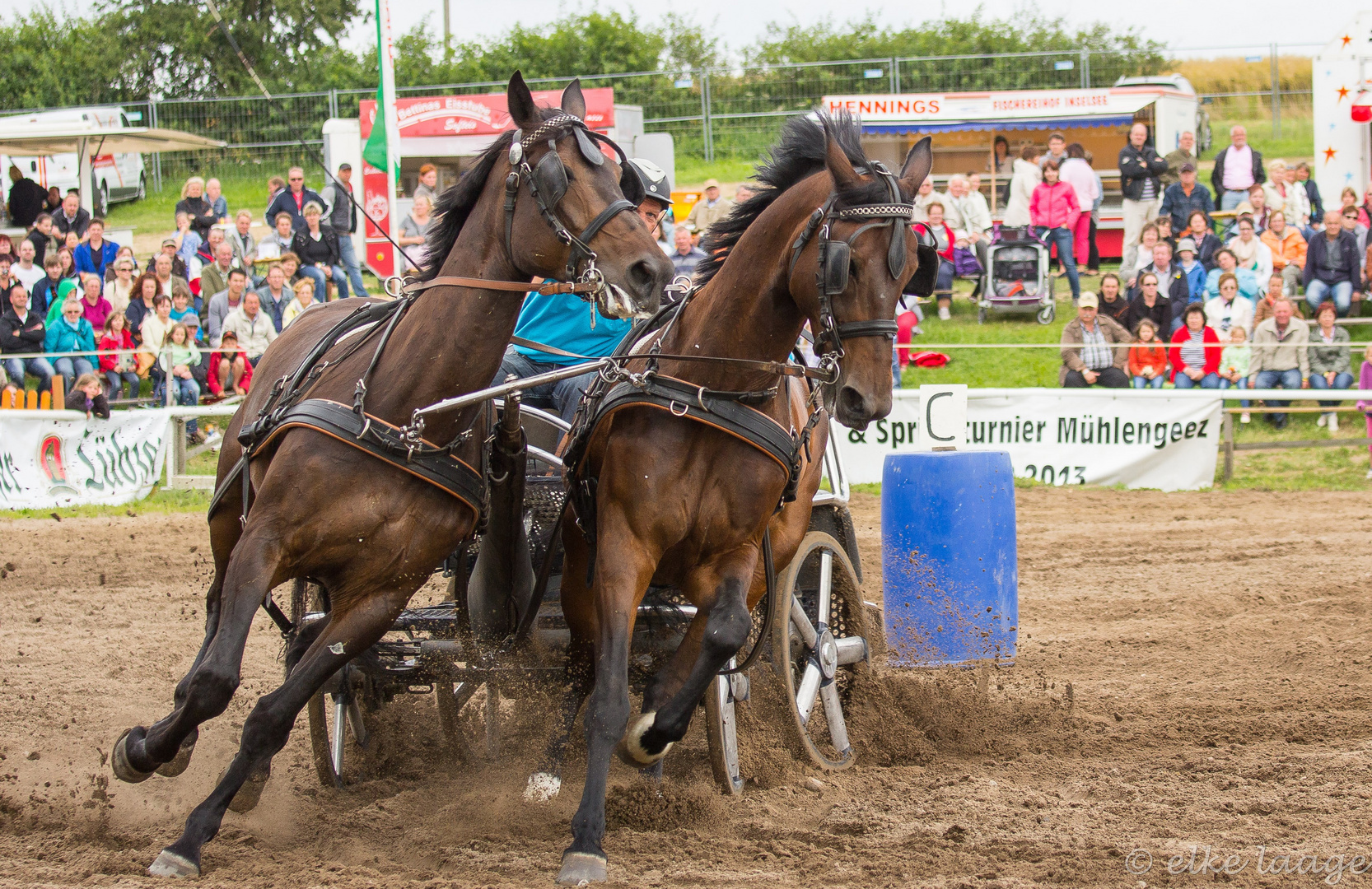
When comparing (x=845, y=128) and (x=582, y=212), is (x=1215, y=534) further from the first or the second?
(x=582, y=212)

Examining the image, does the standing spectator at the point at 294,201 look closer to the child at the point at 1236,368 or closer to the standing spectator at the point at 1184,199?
the child at the point at 1236,368

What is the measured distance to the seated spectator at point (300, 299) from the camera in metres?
12.3

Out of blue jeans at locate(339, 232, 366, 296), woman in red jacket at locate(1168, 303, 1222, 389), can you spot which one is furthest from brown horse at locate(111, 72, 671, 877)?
blue jeans at locate(339, 232, 366, 296)

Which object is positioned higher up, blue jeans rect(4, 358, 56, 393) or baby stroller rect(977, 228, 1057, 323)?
baby stroller rect(977, 228, 1057, 323)

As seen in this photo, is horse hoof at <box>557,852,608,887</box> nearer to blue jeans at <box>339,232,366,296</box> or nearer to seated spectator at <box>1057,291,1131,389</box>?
seated spectator at <box>1057,291,1131,389</box>

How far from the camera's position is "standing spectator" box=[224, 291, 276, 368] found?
12.3 meters

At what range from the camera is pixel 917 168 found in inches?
159

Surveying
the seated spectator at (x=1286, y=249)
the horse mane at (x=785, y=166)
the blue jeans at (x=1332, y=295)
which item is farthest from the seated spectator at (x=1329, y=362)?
the horse mane at (x=785, y=166)

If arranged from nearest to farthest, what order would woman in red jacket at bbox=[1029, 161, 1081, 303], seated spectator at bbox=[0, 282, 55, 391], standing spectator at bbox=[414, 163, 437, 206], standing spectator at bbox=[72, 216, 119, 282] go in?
seated spectator at bbox=[0, 282, 55, 391] < standing spectator at bbox=[72, 216, 119, 282] < standing spectator at bbox=[414, 163, 437, 206] < woman in red jacket at bbox=[1029, 161, 1081, 303]

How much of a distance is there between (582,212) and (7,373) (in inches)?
436

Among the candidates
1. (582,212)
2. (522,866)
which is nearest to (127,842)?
(522,866)

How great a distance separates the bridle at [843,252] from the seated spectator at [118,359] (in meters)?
10.3

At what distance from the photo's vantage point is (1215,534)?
30.1 feet

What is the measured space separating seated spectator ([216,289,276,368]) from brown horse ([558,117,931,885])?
8.94 meters
